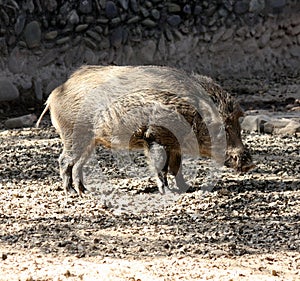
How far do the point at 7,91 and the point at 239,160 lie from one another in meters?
3.80

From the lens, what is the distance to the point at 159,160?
16.8 ft

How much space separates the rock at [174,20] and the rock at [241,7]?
2.90 ft

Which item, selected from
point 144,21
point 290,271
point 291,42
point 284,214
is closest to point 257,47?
point 291,42

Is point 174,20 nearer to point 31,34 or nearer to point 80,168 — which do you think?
point 31,34

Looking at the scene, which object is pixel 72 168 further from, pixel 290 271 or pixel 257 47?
pixel 257 47

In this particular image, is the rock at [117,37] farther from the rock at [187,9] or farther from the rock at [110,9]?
the rock at [187,9]

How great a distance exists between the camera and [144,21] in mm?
9102

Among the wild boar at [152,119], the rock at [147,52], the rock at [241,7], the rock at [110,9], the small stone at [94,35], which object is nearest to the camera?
the wild boar at [152,119]

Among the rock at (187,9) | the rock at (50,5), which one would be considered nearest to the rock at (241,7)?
the rock at (187,9)

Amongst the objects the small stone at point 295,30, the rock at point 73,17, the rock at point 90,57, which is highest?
the rock at point 73,17

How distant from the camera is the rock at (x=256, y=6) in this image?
9961mm

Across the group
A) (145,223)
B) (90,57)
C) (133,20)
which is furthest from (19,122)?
(145,223)

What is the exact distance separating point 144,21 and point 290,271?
229 inches

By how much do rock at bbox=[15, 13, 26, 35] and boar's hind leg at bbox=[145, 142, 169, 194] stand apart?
366 centimetres
